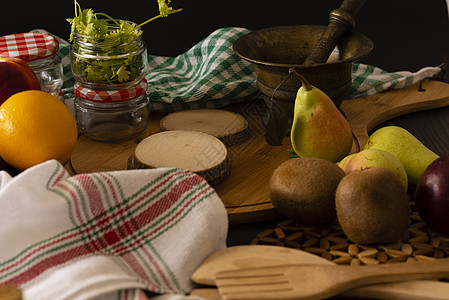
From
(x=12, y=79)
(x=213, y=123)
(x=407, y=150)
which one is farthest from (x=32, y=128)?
(x=407, y=150)

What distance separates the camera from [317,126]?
1.13 metres

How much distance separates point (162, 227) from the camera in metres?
0.96

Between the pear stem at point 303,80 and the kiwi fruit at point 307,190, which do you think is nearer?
the kiwi fruit at point 307,190

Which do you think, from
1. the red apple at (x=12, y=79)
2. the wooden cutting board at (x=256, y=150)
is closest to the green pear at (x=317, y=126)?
the wooden cutting board at (x=256, y=150)

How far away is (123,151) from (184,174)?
323 mm

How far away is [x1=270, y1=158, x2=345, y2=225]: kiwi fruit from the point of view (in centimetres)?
98

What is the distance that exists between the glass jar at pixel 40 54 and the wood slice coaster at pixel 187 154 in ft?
1.02

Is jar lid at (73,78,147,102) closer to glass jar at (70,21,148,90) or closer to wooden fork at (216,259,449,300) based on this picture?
glass jar at (70,21,148,90)

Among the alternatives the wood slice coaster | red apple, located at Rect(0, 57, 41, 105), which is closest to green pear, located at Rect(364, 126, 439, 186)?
the wood slice coaster

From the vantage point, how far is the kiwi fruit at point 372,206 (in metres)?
0.91

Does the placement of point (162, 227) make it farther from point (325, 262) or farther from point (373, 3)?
point (373, 3)

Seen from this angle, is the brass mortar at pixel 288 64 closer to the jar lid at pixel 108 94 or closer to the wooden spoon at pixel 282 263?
the jar lid at pixel 108 94

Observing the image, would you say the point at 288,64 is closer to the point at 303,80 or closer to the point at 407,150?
the point at 303,80

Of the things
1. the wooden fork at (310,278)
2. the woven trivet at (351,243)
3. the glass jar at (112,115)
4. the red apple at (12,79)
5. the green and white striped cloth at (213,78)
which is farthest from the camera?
the green and white striped cloth at (213,78)
